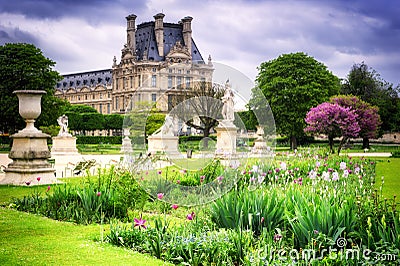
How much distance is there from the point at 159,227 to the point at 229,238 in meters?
0.84

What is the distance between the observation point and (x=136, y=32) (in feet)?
276

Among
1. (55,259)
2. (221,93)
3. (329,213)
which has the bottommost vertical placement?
(55,259)

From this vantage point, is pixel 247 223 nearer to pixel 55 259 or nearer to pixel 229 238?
pixel 229 238

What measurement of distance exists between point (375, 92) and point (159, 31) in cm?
4283

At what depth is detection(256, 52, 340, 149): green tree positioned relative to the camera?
34.7 m

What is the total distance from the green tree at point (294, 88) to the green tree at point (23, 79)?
1473cm

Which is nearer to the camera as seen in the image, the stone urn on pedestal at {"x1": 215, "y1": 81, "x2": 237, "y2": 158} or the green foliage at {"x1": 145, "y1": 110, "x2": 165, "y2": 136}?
the stone urn on pedestal at {"x1": 215, "y1": 81, "x2": 237, "y2": 158}

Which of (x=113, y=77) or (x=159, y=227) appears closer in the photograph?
(x=159, y=227)

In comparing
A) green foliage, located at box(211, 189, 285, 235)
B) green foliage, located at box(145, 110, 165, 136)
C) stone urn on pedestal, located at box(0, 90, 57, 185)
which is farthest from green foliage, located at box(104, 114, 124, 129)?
green foliage, located at box(211, 189, 285, 235)

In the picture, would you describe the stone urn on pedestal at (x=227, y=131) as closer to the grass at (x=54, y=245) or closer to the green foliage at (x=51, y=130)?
the grass at (x=54, y=245)

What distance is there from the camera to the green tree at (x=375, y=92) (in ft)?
135

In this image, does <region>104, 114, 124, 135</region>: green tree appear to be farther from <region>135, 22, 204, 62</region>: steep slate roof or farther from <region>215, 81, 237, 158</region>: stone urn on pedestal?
<region>215, 81, 237, 158</region>: stone urn on pedestal

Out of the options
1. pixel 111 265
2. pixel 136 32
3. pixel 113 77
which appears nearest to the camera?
pixel 111 265

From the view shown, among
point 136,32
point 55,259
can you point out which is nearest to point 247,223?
point 55,259
